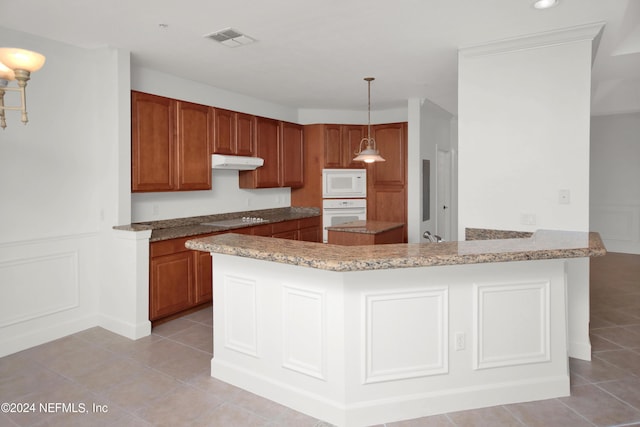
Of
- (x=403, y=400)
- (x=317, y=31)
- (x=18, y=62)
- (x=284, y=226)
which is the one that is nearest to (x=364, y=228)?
(x=284, y=226)

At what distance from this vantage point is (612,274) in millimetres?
5840

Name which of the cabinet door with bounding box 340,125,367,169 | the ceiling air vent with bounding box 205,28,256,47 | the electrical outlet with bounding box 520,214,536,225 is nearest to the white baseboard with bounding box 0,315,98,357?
the ceiling air vent with bounding box 205,28,256,47

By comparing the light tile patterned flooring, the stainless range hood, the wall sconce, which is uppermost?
the wall sconce

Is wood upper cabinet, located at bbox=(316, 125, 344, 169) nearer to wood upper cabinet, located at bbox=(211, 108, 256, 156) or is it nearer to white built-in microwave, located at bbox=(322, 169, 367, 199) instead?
white built-in microwave, located at bbox=(322, 169, 367, 199)

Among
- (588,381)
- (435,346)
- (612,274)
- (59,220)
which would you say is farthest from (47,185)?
(612,274)

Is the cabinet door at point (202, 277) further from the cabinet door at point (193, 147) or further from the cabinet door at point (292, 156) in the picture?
the cabinet door at point (292, 156)

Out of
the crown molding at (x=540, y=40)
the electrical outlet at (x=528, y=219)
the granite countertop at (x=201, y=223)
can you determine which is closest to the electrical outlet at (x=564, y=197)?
the electrical outlet at (x=528, y=219)

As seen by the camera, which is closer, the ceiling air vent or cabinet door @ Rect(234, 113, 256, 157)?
the ceiling air vent

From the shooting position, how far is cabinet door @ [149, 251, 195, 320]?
3.81 meters

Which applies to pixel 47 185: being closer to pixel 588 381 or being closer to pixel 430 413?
pixel 430 413

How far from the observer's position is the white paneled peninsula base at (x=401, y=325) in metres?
2.25

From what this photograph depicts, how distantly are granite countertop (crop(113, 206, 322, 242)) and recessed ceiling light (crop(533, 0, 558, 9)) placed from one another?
3432mm

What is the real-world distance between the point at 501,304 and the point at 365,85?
10.9 feet

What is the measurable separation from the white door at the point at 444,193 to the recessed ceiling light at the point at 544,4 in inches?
170
